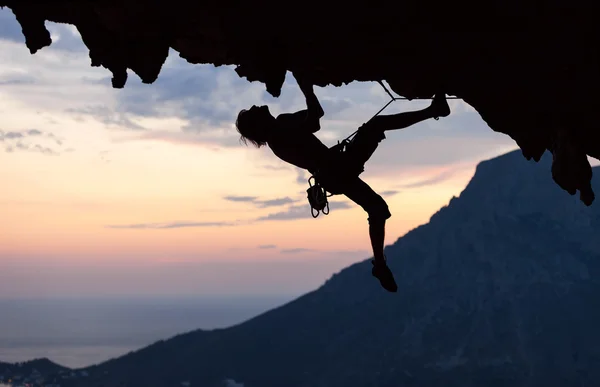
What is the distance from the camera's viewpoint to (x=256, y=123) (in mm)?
8500

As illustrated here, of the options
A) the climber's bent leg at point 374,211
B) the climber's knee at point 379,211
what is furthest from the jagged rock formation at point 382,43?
the climber's knee at point 379,211

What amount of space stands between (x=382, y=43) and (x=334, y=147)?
1391 millimetres

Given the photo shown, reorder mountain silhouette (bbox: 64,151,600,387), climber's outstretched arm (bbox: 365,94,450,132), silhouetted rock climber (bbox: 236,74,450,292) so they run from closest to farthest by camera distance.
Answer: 1. silhouetted rock climber (bbox: 236,74,450,292)
2. climber's outstretched arm (bbox: 365,94,450,132)
3. mountain silhouette (bbox: 64,151,600,387)

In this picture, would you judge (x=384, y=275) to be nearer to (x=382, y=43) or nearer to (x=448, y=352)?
(x=382, y=43)

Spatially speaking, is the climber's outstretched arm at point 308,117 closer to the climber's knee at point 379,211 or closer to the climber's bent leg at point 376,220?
the climber's bent leg at point 376,220

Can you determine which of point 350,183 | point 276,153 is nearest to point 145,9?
point 276,153

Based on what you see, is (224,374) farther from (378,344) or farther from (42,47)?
(42,47)

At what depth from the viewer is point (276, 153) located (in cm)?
871

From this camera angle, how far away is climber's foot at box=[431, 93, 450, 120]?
9.11m

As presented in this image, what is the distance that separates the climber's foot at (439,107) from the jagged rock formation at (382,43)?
37 cm

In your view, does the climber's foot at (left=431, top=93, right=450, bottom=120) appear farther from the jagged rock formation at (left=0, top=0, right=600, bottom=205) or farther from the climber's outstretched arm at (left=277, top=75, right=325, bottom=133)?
the climber's outstretched arm at (left=277, top=75, right=325, bottom=133)

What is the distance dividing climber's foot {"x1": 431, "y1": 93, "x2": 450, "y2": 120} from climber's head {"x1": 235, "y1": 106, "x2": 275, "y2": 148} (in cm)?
198

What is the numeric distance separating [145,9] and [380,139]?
120 inches

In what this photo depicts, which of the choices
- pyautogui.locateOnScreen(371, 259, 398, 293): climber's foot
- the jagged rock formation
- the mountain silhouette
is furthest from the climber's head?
the mountain silhouette
